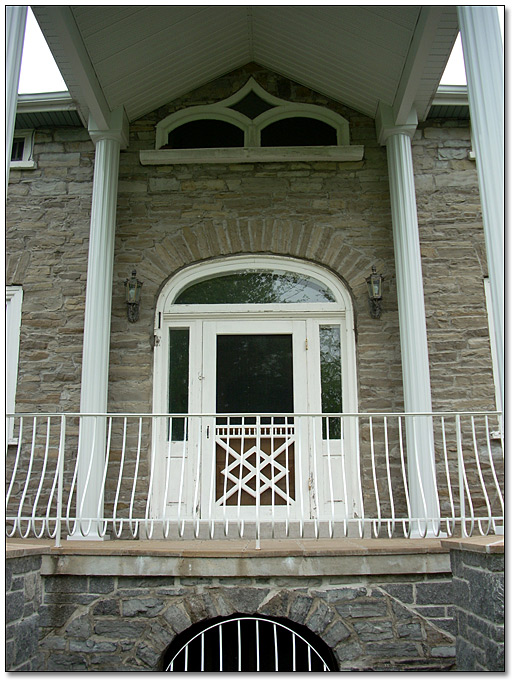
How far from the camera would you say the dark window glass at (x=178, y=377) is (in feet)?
19.4

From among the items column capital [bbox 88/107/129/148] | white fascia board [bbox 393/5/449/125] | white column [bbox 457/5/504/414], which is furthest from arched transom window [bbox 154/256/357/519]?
white column [bbox 457/5/504/414]

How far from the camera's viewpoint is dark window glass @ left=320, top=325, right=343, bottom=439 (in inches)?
233

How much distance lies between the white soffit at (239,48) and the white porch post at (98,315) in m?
0.40

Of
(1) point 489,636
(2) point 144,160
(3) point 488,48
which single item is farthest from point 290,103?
(1) point 489,636

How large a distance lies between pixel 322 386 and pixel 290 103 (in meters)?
3.01

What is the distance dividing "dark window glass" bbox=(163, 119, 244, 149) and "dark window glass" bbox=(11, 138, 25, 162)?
4.98 ft

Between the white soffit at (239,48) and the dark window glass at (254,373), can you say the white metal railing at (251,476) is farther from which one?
the white soffit at (239,48)

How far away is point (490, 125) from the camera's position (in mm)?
Answer: 3332

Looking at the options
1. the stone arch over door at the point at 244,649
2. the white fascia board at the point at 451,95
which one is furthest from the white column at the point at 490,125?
the white fascia board at the point at 451,95

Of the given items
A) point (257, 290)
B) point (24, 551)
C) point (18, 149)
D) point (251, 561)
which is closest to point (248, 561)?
point (251, 561)

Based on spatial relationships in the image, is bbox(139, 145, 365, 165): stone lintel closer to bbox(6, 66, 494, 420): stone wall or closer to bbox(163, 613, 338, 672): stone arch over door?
bbox(6, 66, 494, 420): stone wall

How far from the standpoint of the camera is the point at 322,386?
5996 millimetres

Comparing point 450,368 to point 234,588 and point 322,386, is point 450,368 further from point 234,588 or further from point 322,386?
point 234,588

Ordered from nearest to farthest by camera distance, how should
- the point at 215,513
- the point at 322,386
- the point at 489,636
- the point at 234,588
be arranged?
the point at 489,636, the point at 234,588, the point at 215,513, the point at 322,386
